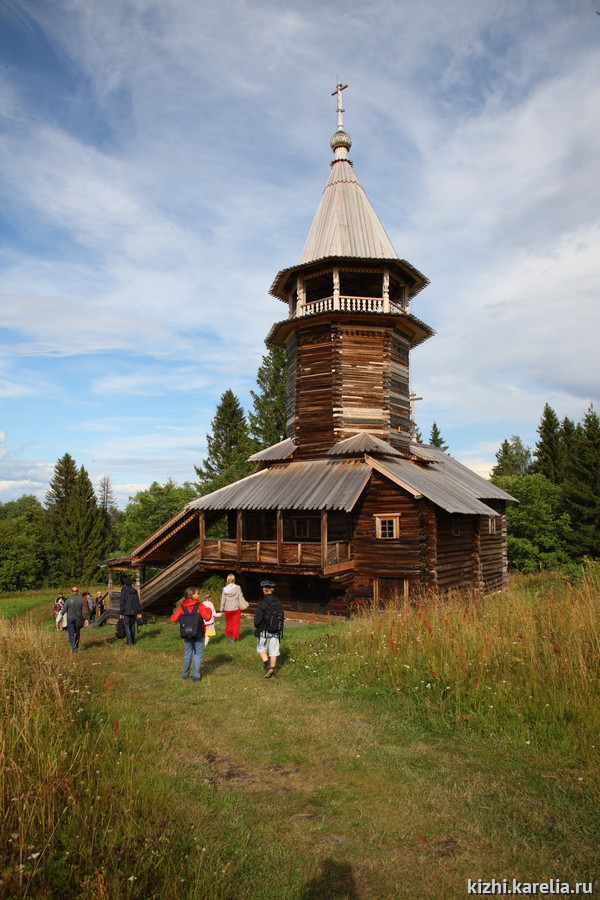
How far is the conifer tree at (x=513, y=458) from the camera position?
73.8 m

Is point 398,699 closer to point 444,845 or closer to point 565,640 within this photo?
point 565,640

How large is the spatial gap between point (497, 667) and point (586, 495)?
36.7m

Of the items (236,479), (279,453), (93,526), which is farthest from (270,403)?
(93,526)

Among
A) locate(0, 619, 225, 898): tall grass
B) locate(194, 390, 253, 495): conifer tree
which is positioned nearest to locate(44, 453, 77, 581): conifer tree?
locate(194, 390, 253, 495): conifer tree

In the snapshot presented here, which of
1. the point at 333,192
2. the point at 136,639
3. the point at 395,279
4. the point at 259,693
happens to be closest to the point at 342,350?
the point at 395,279

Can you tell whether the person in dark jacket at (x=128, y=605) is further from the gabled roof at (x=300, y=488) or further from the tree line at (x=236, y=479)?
the tree line at (x=236, y=479)

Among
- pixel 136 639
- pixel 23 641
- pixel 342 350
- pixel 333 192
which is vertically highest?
pixel 333 192

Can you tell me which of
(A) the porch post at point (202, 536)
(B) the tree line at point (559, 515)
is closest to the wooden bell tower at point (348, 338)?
(A) the porch post at point (202, 536)

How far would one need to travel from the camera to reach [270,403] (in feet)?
135

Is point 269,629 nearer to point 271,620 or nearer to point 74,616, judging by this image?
point 271,620

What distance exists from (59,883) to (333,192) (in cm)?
2595

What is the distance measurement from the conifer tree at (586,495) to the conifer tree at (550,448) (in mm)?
13155

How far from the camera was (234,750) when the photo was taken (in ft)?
21.7

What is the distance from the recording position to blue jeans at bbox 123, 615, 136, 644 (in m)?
13.9
